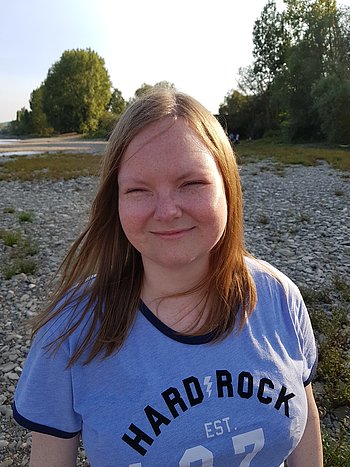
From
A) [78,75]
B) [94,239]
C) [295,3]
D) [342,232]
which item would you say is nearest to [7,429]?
[94,239]

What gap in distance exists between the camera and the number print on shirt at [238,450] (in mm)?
1432

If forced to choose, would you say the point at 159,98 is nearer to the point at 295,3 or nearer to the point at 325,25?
the point at 325,25

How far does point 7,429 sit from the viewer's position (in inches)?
142

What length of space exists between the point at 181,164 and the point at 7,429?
129 inches

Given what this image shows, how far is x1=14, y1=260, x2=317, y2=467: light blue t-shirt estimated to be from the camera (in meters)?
1.42

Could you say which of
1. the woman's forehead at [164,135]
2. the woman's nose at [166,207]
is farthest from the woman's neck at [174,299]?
the woman's forehead at [164,135]

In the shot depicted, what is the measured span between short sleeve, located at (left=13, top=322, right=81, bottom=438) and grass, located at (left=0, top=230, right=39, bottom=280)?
576 centimetres

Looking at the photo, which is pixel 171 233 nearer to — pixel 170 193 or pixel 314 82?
pixel 170 193

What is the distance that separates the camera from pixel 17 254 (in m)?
7.72

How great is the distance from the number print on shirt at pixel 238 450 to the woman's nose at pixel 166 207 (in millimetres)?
810

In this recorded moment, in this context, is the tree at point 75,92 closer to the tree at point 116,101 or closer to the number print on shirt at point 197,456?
the tree at point 116,101

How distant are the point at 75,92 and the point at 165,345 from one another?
77429 mm

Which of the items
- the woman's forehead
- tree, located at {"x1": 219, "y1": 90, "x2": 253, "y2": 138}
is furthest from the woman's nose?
tree, located at {"x1": 219, "y1": 90, "x2": 253, "y2": 138}

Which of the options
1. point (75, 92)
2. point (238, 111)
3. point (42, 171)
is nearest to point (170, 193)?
point (42, 171)
